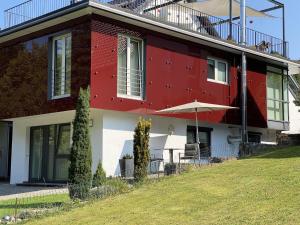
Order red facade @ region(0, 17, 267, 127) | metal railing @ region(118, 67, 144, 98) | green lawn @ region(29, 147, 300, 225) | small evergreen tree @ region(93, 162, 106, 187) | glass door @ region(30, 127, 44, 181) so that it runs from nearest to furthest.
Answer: green lawn @ region(29, 147, 300, 225)
small evergreen tree @ region(93, 162, 106, 187)
red facade @ region(0, 17, 267, 127)
metal railing @ region(118, 67, 144, 98)
glass door @ region(30, 127, 44, 181)

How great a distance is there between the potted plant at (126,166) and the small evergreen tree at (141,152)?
7.71 ft

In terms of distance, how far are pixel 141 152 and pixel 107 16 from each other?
18.6 ft

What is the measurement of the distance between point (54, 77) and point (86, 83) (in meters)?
2.27

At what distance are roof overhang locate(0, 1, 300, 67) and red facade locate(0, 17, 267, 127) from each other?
252 millimetres

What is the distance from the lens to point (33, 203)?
48.7 ft

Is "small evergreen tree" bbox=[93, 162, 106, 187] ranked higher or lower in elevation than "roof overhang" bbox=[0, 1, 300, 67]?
lower

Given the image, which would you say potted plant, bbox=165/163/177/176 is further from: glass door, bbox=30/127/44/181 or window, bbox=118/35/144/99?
glass door, bbox=30/127/44/181

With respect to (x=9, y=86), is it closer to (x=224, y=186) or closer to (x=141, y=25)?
(x=141, y=25)

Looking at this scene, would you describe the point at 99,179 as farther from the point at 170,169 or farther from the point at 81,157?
the point at 170,169

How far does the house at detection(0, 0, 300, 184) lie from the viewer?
19172mm

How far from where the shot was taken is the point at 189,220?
10.7 meters

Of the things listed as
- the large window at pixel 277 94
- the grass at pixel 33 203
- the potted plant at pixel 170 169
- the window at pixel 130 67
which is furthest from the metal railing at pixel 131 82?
the large window at pixel 277 94

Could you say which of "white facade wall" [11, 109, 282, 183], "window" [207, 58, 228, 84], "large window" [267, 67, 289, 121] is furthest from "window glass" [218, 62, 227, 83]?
"large window" [267, 67, 289, 121]

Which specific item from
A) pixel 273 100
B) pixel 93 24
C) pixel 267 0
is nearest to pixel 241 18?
pixel 267 0
